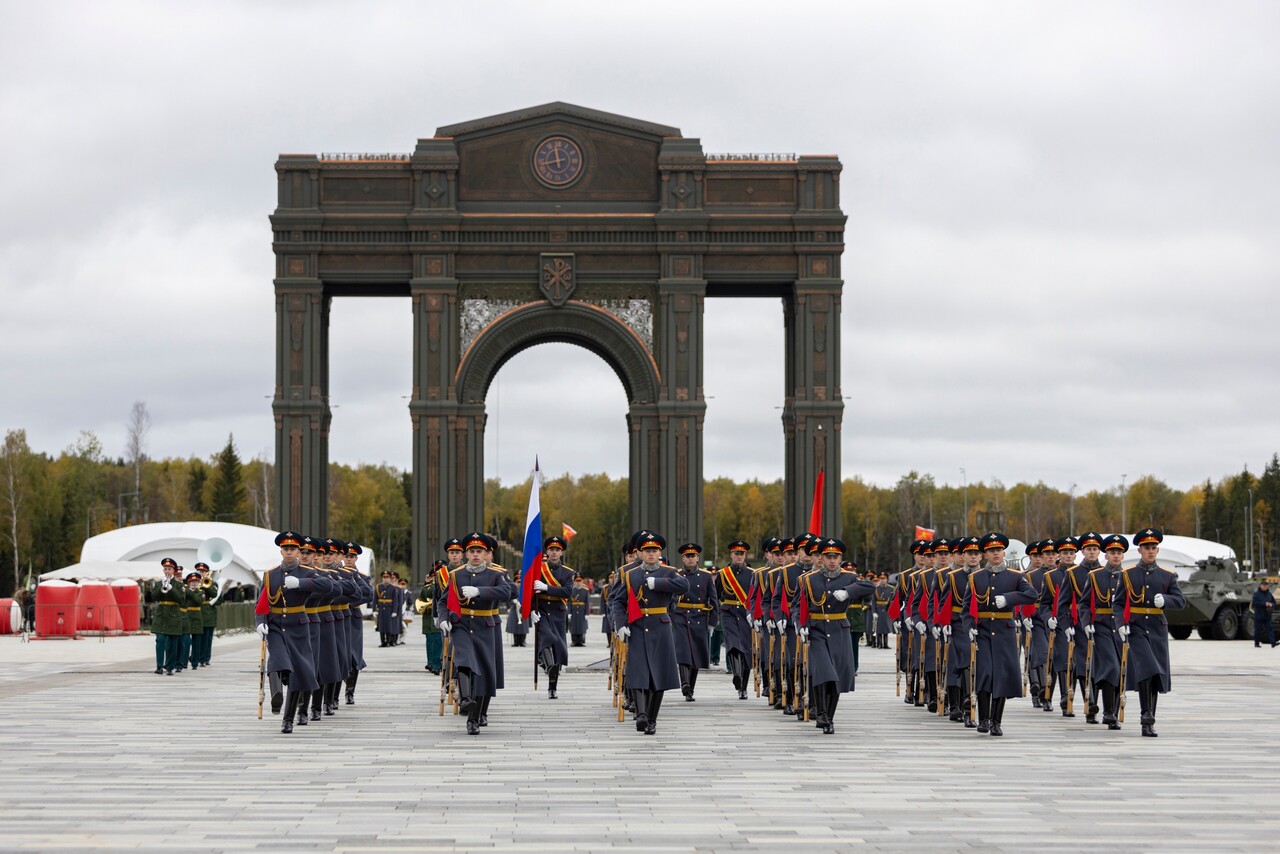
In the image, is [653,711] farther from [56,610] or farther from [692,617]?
[56,610]

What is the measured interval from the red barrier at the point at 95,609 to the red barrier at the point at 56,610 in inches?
17.4

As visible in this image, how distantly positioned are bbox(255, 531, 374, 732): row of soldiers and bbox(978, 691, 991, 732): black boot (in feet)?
21.6

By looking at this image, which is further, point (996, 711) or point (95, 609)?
point (95, 609)

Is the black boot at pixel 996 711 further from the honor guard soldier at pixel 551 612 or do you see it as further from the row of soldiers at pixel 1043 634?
the honor guard soldier at pixel 551 612

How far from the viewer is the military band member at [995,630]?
1606 cm

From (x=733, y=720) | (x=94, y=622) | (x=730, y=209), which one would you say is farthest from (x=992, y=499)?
(x=733, y=720)

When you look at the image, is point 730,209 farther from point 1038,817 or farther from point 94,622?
point 1038,817

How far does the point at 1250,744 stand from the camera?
15.1 metres

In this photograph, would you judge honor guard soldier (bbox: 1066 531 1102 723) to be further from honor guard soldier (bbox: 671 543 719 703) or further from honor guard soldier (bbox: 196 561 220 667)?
honor guard soldier (bbox: 196 561 220 667)

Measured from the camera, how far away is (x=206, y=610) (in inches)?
1036

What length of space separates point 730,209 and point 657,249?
2.76m

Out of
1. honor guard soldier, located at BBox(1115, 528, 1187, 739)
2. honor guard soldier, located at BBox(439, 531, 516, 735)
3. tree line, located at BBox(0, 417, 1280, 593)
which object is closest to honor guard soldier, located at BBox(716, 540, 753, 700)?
honor guard soldier, located at BBox(439, 531, 516, 735)

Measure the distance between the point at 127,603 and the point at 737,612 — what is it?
25379 millimetres

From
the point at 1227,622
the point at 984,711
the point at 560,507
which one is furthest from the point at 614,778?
the point at 560,507
